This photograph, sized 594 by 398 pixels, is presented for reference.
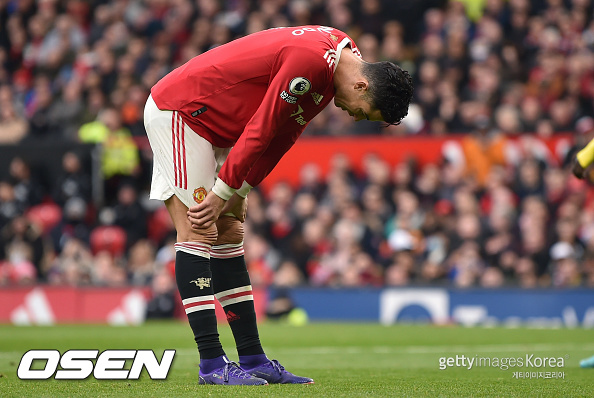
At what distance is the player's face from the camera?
17.3 feet

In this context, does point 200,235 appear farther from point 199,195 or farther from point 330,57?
point 330,57

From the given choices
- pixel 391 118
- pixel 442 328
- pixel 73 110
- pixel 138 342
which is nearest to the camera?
pixel 391 118

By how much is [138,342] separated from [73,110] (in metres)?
8.92

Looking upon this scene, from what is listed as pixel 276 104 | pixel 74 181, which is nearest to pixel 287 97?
pixel 276 104

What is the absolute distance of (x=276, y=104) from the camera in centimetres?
511

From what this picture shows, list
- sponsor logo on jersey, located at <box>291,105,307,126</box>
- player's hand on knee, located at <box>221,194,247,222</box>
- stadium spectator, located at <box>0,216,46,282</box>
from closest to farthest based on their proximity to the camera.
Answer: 1. sponsor logo on jersey, located at <box>291,105,307,126</box>
2. player's hand on knee, located at <box>221,194,247,222</box>
3. stadium spectator, located at <box>0,216,46,282</box>

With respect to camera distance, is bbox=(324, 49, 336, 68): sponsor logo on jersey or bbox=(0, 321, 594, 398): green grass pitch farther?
bbox=(324, 49, 336, 68): sponsor logo on jersey

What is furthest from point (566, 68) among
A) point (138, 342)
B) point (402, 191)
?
point (138, 342)

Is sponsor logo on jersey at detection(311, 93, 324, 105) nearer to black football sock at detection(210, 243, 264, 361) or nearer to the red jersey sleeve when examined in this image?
the red jersey sleeve

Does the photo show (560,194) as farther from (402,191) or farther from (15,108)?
(15,108)

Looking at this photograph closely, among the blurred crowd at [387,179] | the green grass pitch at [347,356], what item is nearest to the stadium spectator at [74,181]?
the blurred crowd at [387,179]

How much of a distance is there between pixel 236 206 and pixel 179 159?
45cm

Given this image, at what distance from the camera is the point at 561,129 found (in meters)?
14.5

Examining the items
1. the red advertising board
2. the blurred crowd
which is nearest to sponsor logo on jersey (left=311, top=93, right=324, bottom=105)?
the blurred crowd
